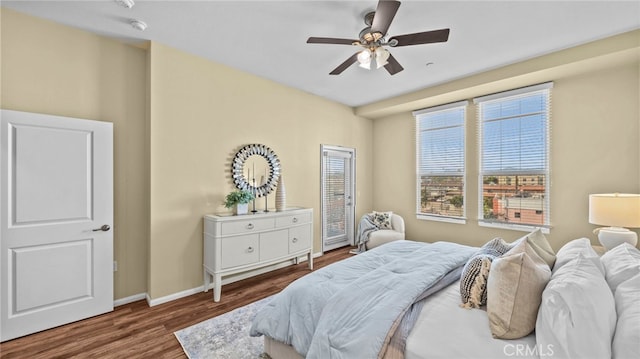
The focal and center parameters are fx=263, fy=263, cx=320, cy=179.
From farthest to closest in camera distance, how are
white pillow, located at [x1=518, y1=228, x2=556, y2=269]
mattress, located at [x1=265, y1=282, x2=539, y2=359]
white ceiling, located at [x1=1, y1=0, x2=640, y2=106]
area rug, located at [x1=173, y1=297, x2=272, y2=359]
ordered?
1. white ceiling, located at [x1=1, y1=0, x2=640, y2=106]
2. area rug, located at [x1=173, y1=297, x2=272, y2=359]
3. white pillow, located at [x1=518, y1=228, x2=556, y2=269]
4. mattress, located at [x1=265, y1=282, x2=539, y2=359]

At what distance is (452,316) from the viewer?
1.46m

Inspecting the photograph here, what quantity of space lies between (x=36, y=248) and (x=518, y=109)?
5815 mm

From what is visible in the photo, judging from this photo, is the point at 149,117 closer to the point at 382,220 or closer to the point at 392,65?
the point at 392,65

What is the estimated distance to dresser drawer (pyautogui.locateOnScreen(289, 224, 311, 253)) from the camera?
3.66 metres

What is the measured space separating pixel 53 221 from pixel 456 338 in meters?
3.32

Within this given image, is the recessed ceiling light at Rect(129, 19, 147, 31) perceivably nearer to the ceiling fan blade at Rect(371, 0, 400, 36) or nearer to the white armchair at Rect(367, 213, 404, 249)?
the ceiling fan blade at Rect(371, 0, 400, 36)

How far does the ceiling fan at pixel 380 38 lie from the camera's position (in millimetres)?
1910

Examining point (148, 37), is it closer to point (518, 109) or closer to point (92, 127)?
point (92, 127)

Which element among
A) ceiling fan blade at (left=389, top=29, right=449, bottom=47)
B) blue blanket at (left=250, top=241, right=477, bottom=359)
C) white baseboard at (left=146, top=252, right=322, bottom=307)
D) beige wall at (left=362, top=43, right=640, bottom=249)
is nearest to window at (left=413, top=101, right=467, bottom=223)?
beige wall at (left=362, top=43, right=640, bottom=249)

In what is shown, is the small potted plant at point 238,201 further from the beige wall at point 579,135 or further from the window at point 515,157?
the window at point 515,157

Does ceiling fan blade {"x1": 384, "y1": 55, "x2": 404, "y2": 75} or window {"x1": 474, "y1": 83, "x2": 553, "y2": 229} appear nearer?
ceiling fan blade {"x1": 384, "y1": 55, "x2": 404, "y2": 75}

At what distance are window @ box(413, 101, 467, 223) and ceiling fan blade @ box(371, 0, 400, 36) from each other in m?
2.90

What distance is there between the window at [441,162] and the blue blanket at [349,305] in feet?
8.17

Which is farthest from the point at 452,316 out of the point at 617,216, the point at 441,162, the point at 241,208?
the point at 441,162
